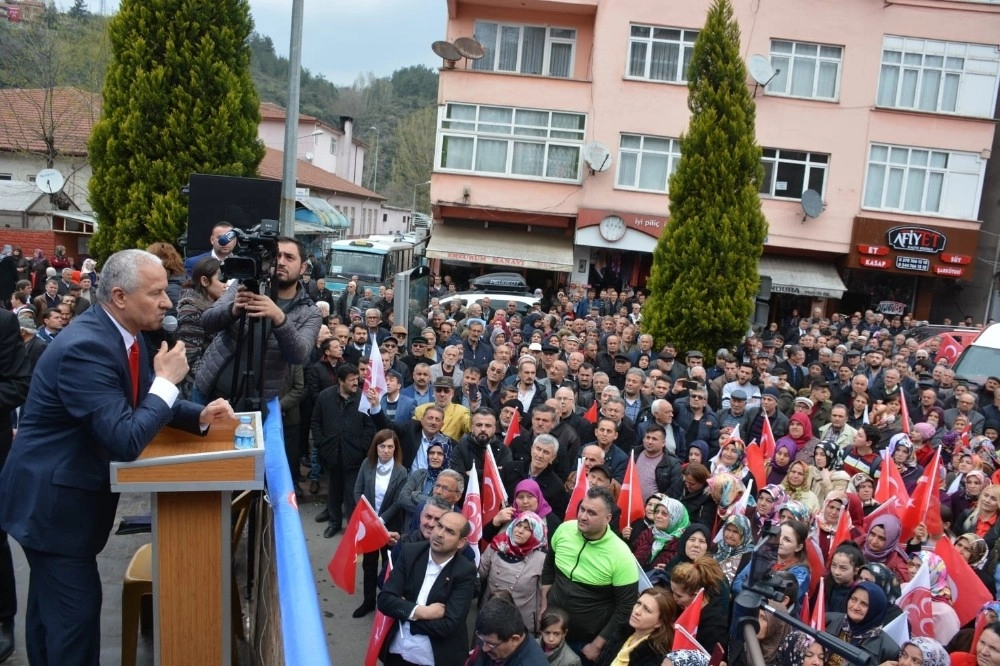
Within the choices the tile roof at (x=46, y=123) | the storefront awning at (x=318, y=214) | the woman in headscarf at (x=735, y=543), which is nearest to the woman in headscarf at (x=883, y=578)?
the woman in headscarf at (x=735, y=543)

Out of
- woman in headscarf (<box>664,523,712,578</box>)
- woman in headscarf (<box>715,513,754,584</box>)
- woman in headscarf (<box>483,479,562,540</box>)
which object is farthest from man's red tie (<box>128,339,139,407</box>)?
woman in headscarf (<box>715,513,754,584</box>)

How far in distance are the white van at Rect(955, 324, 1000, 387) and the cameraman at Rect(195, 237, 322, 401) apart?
1216 centimetres

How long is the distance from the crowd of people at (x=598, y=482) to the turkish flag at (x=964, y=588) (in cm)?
13

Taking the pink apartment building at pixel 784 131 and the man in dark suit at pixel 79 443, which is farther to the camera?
the pink apartment building at pixel 784 131

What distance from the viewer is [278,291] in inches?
184

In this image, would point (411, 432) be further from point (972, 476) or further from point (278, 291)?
point (972, 476)

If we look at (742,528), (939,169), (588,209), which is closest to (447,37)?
(588,209)

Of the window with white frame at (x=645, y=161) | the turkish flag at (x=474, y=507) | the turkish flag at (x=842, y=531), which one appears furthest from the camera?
the window with white frame at (x=645, y=161)

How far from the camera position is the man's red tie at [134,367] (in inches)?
123

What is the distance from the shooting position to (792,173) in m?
26.4

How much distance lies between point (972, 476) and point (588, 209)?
19.1 m

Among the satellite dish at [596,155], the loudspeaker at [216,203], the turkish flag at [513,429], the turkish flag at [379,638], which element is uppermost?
the satellite dish at [596,155]

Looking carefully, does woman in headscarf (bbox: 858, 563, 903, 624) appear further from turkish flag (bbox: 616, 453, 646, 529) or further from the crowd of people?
turkish flag (bbox: 616, 453, 646, 529)

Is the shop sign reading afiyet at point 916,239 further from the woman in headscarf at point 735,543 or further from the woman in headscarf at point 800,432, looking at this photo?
the woman in headscarf at point 735,543
